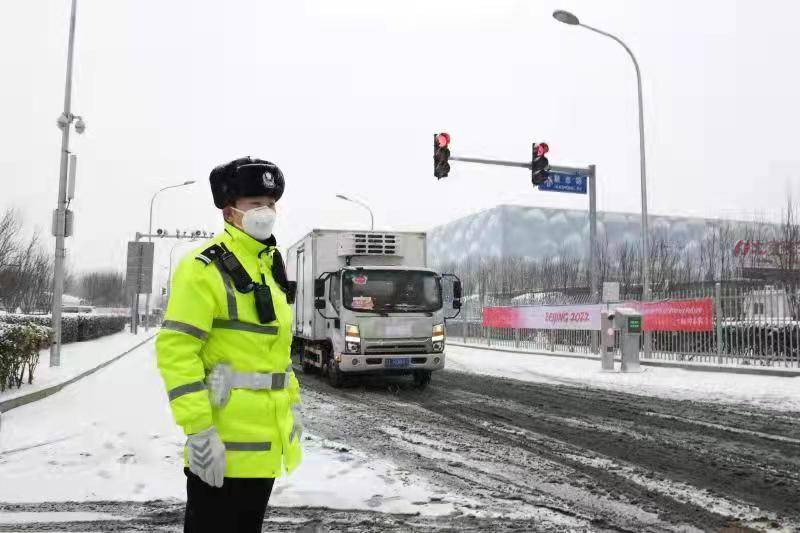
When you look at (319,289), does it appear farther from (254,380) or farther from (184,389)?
(184,389)

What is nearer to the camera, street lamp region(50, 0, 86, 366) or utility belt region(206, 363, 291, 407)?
utility belt region(206, 363, 291, 407)

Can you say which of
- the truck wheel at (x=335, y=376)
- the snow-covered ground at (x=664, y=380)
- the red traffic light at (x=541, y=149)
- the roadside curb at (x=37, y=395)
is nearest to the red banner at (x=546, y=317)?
the snow-covered ground at (x=664, y=380)

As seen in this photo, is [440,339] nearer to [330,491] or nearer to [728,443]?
[728,443]

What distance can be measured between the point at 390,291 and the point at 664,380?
6.80m

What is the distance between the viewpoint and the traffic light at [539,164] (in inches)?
695

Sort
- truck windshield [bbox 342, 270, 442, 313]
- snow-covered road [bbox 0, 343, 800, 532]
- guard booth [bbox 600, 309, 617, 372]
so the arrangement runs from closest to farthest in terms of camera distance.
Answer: snow-covered road [bbox 0, 343, 800, 532]
truck windshield [bbox 342, 270, 442, 313]
guard booth [bbox 600, 309, 617, 372]

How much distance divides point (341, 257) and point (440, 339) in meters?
2.80

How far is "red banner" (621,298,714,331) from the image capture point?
16766 millimetres

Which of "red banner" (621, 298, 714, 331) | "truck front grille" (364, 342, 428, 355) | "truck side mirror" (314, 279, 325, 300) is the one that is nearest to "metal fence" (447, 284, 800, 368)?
"red banner" (621, 298, 714, 331)

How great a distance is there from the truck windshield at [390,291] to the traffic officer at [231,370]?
9626 mm

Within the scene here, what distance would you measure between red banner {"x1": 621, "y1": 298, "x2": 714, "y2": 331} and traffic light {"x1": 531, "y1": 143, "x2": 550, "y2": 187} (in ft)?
15.6

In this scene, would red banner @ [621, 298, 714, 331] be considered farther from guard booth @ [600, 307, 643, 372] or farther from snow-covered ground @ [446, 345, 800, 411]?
guard booth @ [600, 307, 643, 372]

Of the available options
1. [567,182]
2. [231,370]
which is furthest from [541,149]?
[231,370]

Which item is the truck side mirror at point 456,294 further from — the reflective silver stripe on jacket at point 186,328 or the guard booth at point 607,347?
the reflective silver stripe on jacket at point 186,328
